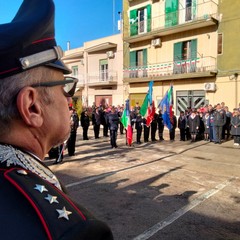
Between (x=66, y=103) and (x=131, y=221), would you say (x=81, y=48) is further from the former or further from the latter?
(x=66, y=103)

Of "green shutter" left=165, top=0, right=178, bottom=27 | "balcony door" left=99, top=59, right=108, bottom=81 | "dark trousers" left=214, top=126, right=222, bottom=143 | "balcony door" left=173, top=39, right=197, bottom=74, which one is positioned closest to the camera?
"dark trousers" left=214, top=126, right=222, bottom=143

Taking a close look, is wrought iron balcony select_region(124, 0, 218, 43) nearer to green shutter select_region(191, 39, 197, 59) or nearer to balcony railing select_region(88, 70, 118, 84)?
green shutter select_region(191, 39, 197, 59)

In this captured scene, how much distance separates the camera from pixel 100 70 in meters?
27.1

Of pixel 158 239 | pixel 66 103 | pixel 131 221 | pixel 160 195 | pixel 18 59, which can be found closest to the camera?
pixel 18 59

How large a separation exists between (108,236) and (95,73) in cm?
2740

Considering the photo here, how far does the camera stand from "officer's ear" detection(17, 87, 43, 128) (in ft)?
3.00

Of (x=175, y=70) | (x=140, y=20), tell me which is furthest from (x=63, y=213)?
(x=140, y=20)

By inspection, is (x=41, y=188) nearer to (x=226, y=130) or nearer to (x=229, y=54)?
(x=226, y=130)

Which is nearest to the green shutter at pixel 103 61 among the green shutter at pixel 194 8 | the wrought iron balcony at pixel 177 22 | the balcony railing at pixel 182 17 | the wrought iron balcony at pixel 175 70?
the wrought iron balcony at pixel 175 70

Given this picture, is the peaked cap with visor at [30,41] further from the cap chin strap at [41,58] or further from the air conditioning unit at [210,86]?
the air conditioning unit at [210,86]

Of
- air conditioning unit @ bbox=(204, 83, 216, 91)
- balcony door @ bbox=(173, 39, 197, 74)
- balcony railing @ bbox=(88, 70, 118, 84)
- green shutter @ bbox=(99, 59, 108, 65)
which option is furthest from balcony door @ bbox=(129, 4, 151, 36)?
air conditioning unit @ bbox=(204, 83, 216, 91)

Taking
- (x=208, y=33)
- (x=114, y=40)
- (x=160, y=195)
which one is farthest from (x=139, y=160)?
(x=114, y=40)

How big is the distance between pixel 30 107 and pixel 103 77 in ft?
85.0

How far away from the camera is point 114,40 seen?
24859mm
